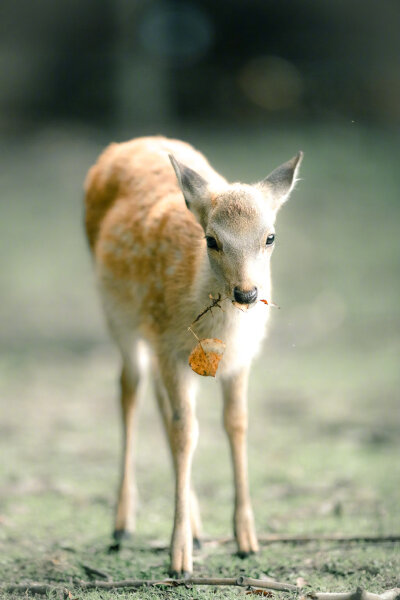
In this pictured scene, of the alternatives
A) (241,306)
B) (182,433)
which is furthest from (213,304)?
(182,433)

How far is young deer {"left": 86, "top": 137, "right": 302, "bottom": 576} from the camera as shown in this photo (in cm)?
423

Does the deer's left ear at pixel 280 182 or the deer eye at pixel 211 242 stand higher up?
the deer's left ear at pixel 280 182

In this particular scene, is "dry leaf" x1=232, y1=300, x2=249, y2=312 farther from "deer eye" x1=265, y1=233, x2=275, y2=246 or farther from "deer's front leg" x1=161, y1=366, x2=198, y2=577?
"deer's front leg" x1=161, y1=366, x2=198, y2=577

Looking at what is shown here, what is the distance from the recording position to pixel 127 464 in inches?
224

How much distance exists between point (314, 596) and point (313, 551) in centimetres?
95

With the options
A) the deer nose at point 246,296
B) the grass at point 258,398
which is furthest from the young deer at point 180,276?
the grass at point 258,398

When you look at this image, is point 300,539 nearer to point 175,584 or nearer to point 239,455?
point 239,455

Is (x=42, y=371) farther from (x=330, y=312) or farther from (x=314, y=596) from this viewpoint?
(x=314, y=596)

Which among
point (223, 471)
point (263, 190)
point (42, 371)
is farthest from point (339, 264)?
point (263, 190)

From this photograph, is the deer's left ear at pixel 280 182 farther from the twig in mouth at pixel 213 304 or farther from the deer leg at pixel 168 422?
the deer leg at pixel 168 422

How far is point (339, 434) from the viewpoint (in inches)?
295

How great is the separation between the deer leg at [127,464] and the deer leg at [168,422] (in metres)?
0.23

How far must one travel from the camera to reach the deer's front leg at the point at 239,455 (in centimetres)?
493

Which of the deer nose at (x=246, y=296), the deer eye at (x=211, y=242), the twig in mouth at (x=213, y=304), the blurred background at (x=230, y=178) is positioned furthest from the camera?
the blurred background at (x=230, y=178)
